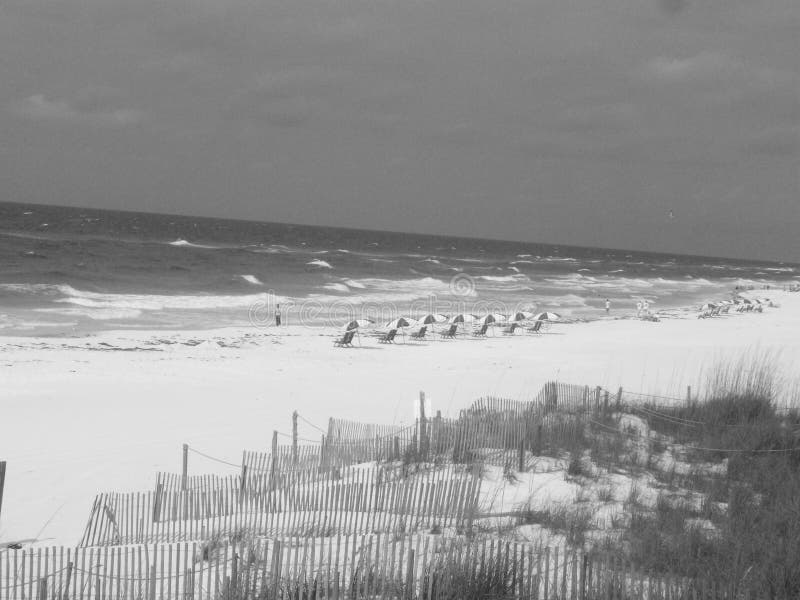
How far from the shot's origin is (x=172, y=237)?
7775 centimetres

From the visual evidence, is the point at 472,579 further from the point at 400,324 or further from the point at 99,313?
the point at 99,313

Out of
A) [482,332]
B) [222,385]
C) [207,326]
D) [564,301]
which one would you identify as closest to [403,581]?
[222,385]

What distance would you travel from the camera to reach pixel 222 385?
52.0ft

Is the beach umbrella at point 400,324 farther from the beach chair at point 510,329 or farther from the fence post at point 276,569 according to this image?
the fence post at point 276,569

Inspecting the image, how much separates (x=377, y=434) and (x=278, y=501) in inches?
90.3

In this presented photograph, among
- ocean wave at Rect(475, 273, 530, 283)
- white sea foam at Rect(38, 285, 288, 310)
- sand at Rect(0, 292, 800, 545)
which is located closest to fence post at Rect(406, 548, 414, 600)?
sand at Rect(0, 292, 800, 545)

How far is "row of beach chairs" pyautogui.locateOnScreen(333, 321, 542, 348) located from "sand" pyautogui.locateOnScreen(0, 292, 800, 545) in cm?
39

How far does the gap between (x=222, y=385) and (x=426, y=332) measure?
10200 mm

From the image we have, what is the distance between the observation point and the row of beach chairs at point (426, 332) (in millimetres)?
21781

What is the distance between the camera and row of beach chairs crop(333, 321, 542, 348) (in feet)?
71.5

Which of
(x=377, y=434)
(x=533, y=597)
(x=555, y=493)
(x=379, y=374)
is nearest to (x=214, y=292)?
(x=379, y=374)

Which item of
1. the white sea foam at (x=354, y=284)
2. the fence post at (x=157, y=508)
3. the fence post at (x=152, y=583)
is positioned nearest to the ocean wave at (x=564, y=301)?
the white sea foam at (x=354, y=284)

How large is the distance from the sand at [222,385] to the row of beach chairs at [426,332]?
389mm

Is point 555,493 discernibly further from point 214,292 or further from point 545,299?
point 545,299
